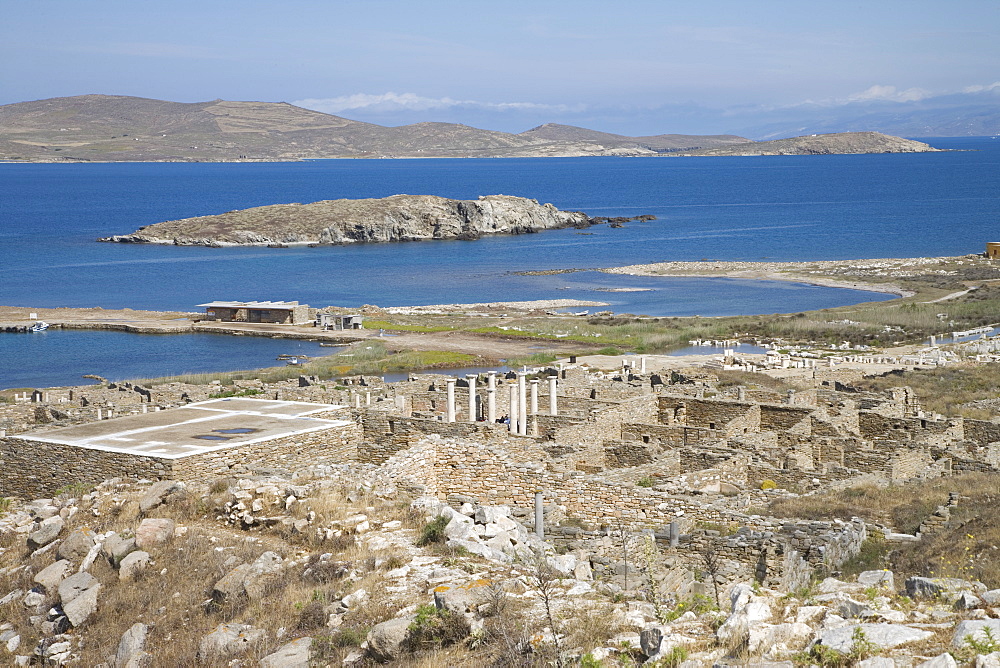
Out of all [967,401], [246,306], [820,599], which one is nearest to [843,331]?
[967,401]

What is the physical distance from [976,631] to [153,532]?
9.97 m

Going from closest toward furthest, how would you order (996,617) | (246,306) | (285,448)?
(996,617), (285,448), (246,306)

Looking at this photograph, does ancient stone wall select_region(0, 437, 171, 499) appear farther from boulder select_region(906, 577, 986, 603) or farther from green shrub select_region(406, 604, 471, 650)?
boulder select_region(906, 577, 986, 603)

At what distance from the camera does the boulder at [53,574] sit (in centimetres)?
1334

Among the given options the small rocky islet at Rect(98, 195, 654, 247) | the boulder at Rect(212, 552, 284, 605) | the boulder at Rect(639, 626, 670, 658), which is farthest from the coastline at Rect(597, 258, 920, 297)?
the boulder at Rect(639, 626, 670, 658)

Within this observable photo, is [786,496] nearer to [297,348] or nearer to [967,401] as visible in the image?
[967,401]

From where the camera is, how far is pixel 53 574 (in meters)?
13.5

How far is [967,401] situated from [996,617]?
21.0 m

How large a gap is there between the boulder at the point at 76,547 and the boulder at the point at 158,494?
127 cm

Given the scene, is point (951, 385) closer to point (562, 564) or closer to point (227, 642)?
point (562, 564)

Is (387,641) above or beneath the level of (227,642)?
above

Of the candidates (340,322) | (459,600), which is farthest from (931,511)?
(340,322)

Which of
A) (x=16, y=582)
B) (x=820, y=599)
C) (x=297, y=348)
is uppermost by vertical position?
(x=820, y=599)

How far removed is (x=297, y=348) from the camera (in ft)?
209
